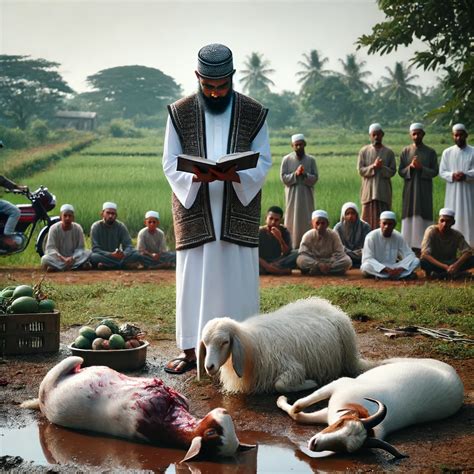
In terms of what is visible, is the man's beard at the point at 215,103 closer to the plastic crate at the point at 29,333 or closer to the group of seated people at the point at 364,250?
the plastic crate at the point at 29,333

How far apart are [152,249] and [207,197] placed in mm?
6741

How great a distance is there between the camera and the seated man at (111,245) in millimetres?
13133

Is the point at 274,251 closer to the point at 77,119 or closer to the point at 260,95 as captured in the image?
the point at 77,119

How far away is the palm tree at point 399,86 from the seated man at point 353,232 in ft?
31.0

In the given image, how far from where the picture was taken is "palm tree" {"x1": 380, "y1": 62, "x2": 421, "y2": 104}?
73.1 ft

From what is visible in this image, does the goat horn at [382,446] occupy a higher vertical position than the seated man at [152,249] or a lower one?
lower

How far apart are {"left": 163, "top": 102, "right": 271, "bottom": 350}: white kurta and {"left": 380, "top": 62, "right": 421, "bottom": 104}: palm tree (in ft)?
51.5

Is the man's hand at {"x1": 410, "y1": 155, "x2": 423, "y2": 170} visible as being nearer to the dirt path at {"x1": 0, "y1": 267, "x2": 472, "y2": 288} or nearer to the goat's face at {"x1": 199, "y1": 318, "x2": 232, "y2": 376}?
the dirt path at {"x1": 0, "y1": 267, "x2": 472, "y2": 288}

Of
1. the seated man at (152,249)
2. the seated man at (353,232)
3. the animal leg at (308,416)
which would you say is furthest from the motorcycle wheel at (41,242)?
the animal leg at (308,416)

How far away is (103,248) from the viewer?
13258 millimetres

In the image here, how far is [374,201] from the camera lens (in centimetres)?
1414

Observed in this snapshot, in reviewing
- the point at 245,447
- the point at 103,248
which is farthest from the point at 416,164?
the point at 245,447

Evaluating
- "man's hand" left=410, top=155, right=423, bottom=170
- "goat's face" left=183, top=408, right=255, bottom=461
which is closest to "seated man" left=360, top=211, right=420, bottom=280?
"man's hand" left=410, top=155, right=423, bottom=170

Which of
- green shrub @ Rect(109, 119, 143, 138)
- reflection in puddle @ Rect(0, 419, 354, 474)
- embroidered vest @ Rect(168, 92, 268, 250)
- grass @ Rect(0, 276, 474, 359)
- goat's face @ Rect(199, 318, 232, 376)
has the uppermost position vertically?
green shrub @ Rect(109, 119, 143, 138)
